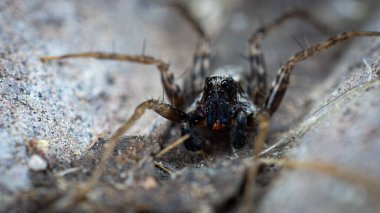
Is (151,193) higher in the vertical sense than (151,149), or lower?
lower

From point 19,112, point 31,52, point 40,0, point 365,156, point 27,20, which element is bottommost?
point 365,156

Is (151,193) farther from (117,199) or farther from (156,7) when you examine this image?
(156,7)

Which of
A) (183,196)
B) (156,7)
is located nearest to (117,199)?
(183,196)

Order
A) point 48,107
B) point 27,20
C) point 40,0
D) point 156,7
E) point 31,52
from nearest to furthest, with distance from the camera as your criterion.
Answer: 1. point 48,107
2. point 31,52
3. point 27,20
4. point 40,0
5. point 156,7

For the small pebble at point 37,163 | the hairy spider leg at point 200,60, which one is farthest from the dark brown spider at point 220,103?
the small pebble at point 37,163

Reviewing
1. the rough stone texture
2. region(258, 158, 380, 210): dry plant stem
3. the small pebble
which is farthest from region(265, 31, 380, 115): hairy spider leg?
the small pebble

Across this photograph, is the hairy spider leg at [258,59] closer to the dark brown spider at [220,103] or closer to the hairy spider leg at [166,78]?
the dark brown spider at [220,103]
